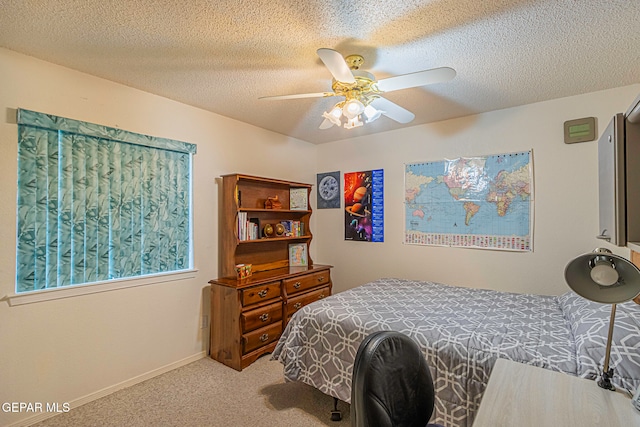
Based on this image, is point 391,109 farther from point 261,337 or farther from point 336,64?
point 261,337

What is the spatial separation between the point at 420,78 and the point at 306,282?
236 cm

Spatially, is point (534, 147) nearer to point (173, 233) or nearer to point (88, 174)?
point (173, 233)

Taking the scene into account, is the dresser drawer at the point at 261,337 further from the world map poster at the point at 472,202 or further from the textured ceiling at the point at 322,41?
the textured ceiling at the point at 322,41

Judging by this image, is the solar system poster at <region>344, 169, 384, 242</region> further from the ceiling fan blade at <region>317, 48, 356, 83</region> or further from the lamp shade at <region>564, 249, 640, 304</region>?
the lamp shade at <region>564, 249, 640, 304</region>

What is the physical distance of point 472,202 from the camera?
10.2 feet

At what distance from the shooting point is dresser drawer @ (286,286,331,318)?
3.13 metres

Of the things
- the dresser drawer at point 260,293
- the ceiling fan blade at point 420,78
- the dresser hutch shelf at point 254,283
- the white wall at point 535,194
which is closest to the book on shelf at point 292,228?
the dresser hutch shelf at point 254,283

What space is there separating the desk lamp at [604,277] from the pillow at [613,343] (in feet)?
0.60

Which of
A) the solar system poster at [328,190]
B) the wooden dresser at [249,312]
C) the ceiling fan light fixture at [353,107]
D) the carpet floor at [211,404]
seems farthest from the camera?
the solar system poster at [328,190]

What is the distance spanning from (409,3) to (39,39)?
2.15 meters

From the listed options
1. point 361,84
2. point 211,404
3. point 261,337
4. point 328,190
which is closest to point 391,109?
point 361,84

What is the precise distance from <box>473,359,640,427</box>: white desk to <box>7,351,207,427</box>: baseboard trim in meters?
2.58

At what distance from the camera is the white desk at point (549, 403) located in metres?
1.01

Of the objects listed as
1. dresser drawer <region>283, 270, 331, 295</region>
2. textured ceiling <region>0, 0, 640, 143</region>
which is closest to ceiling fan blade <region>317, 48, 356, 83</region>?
textured ceiling <region>0, 0, 640, 143</region>
